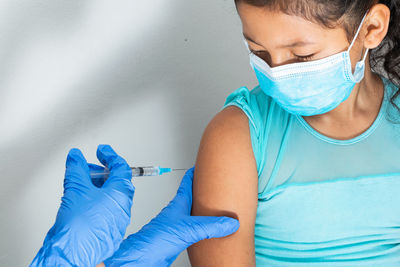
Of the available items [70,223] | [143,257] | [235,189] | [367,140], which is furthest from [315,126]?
[70,223]

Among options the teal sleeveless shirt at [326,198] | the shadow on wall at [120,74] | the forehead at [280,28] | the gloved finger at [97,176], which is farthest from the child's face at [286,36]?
the gloved finger at [97,176]

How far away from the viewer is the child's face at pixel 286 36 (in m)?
1.23

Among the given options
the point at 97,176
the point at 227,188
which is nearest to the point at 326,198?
the point at 227,188

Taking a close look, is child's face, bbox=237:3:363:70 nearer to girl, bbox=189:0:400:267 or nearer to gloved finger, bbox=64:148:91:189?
girl, bbox=189:0:400:267

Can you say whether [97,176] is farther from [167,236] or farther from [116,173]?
[167,236]

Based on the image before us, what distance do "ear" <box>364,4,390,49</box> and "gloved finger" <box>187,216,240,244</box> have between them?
59cm

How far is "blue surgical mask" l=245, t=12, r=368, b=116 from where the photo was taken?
1.28 metres

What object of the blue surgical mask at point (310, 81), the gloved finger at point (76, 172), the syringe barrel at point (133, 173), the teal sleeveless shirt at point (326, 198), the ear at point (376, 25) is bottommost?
the teal sleeveless shirt at point (326, 198)

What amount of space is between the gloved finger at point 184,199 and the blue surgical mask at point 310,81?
0.35m

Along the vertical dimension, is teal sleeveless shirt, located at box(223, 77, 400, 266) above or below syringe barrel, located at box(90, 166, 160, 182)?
below

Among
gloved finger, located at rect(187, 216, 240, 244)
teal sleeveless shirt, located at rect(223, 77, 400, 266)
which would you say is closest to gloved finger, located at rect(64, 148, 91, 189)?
gloved finger, located at rect(187, 216, 240, 244)

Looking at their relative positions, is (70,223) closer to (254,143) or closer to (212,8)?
(254,143)

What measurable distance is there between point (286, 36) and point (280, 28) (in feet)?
0.08

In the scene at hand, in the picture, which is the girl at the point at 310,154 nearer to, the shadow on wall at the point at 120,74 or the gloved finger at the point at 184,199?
the gloved finger at the point at 184,199
